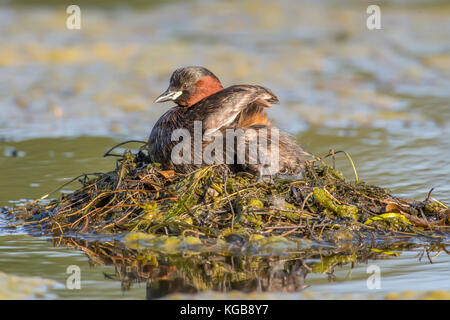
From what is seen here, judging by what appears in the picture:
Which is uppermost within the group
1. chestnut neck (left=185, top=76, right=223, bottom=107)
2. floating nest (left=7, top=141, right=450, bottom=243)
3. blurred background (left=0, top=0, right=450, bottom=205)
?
blurred background (left=0, top=0, right=450, bottom=205)

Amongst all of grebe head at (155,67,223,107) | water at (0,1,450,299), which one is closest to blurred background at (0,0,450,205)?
water at (0,1,450,299)

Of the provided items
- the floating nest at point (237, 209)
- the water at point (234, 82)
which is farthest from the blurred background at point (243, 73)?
the floating nest at point (237, 209)

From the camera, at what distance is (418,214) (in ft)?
21.6

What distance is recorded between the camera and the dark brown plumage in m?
6.67

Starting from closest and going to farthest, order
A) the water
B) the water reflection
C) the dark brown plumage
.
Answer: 1. the water reflection
2. the water
3. the dark brown plumage

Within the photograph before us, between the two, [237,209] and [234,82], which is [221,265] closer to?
[237,209]

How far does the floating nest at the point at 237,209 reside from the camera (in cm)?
619

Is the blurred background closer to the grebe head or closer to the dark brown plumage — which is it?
the dark brown plumage

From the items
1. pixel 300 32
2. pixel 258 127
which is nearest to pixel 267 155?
pixel 258 127

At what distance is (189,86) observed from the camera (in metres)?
7.09

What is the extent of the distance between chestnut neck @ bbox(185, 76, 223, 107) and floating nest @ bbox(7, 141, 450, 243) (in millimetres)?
777

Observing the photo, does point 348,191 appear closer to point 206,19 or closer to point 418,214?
point 418,214

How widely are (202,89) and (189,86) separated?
0.13 metres

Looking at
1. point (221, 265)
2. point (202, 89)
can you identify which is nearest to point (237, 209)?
point (221, 265)
